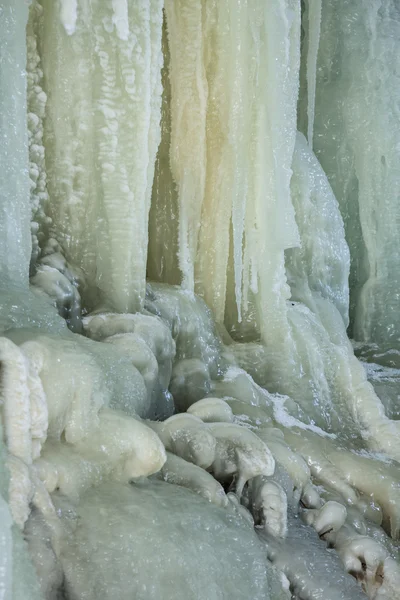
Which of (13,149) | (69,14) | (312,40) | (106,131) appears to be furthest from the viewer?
(312,40)

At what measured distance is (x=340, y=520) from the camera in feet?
10.3

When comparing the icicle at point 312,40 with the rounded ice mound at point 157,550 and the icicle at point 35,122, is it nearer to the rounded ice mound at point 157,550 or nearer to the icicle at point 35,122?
the icicle at point 35,122

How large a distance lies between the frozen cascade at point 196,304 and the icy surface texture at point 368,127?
0.02 meters

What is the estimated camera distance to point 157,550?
2223 mm

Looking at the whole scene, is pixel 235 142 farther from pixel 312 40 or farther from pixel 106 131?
pixel 312 40

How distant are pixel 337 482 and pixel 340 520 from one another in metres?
0.41

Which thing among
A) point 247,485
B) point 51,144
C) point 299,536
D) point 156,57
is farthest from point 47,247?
point 299,536

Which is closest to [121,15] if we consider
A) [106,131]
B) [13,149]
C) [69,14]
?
[69,14]

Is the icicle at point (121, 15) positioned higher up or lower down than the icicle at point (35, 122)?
higher up

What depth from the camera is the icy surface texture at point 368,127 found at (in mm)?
5875

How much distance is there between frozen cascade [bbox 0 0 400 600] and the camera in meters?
2.29

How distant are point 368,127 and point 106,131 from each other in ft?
9.09

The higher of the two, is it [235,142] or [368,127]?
[368,127]

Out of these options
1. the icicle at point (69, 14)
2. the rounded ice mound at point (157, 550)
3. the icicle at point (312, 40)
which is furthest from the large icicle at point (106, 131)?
the icicle at point (312, 40)
